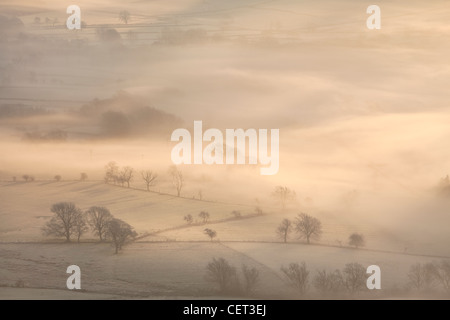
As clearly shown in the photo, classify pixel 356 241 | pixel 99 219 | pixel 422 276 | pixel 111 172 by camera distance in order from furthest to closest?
pixel 111 172 → pixel 99 219 → pixel 356 241 → pixel 422 276

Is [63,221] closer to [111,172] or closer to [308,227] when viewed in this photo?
[111,172]

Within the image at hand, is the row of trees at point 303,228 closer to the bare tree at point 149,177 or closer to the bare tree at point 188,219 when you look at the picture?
the bare tree at point 188,219

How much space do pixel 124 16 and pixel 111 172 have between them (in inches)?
840

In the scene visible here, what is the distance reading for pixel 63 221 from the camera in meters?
23.9

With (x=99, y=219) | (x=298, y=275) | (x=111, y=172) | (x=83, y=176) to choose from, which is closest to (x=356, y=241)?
(x=298, y=275)

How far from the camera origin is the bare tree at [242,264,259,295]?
20.0 m

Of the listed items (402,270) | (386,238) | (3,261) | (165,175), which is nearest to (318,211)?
(386,238)

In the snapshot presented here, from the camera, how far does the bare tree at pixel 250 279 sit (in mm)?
20000

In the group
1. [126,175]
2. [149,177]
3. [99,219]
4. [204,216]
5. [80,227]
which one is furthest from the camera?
[126,175]

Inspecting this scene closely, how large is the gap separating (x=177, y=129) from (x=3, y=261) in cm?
1600

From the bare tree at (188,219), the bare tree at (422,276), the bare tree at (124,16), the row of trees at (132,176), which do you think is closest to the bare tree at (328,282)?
the bare tree at (422,276)

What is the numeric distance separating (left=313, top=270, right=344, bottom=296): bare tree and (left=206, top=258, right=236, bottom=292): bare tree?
2411mm

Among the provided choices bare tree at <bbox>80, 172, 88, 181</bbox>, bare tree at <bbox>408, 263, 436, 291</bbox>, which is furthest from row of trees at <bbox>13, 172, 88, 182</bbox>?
bare tree at <bbox>408, 263, 436, 291</bbox>

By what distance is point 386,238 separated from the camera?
23516 mm
